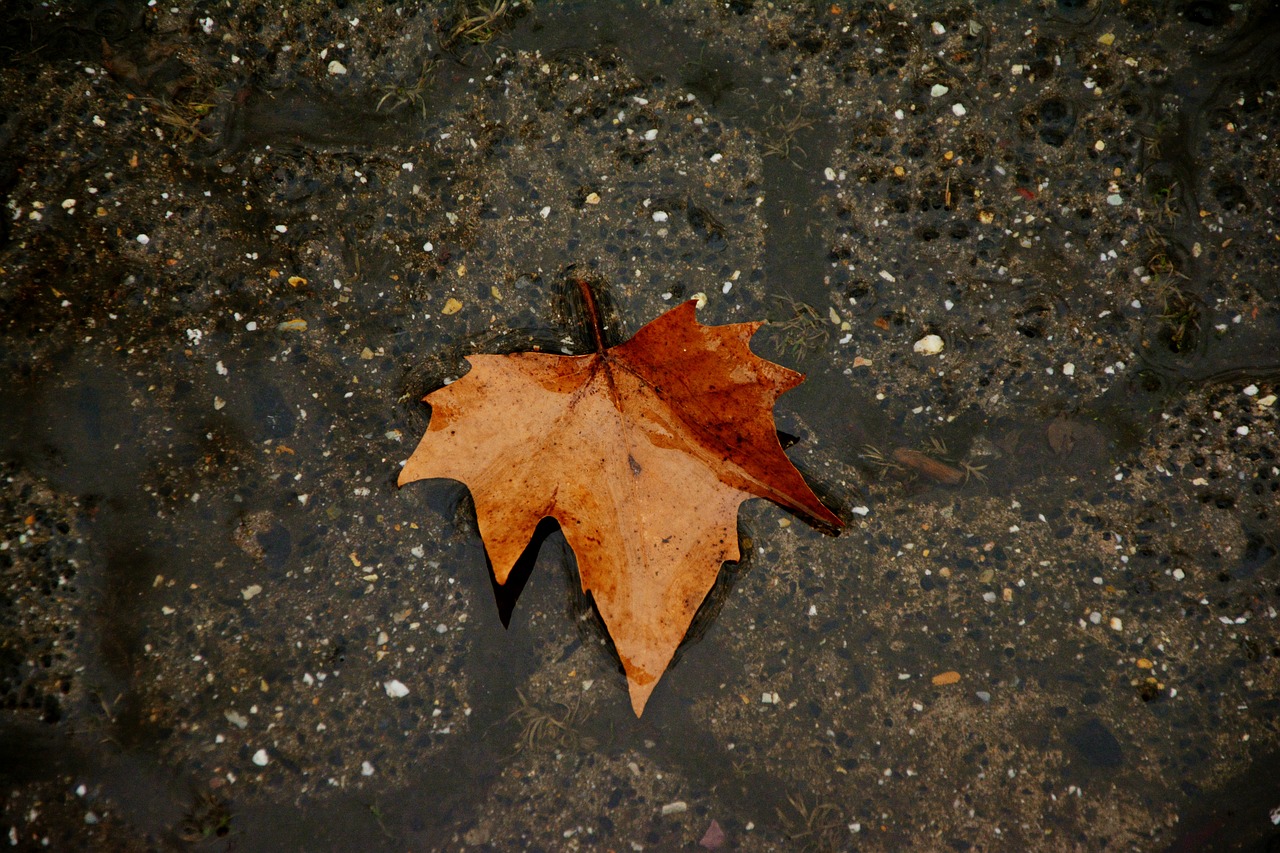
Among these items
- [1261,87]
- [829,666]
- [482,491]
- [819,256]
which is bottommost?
[829,666]

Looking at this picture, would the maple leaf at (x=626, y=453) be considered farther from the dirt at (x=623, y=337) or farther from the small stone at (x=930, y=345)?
the small stone at (x=930, y=345)

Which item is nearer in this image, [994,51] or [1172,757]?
[1172,757]

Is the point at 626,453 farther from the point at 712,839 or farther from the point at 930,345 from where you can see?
the point at 712,839

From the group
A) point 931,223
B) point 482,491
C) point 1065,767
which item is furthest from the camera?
point 931,223

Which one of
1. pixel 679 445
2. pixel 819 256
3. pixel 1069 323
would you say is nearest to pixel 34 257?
pixel 679 445

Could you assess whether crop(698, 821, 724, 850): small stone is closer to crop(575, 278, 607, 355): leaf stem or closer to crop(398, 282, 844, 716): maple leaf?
crop(398, 282, 844, 716): maple leaf

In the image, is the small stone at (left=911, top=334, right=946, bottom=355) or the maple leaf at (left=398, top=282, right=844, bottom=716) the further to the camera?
the small stone at (left=911, top=334, right=946, bottom=355)

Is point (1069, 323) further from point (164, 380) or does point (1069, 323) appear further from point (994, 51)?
point (164, 380)

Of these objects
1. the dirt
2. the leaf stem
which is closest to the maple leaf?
the leaf stem
